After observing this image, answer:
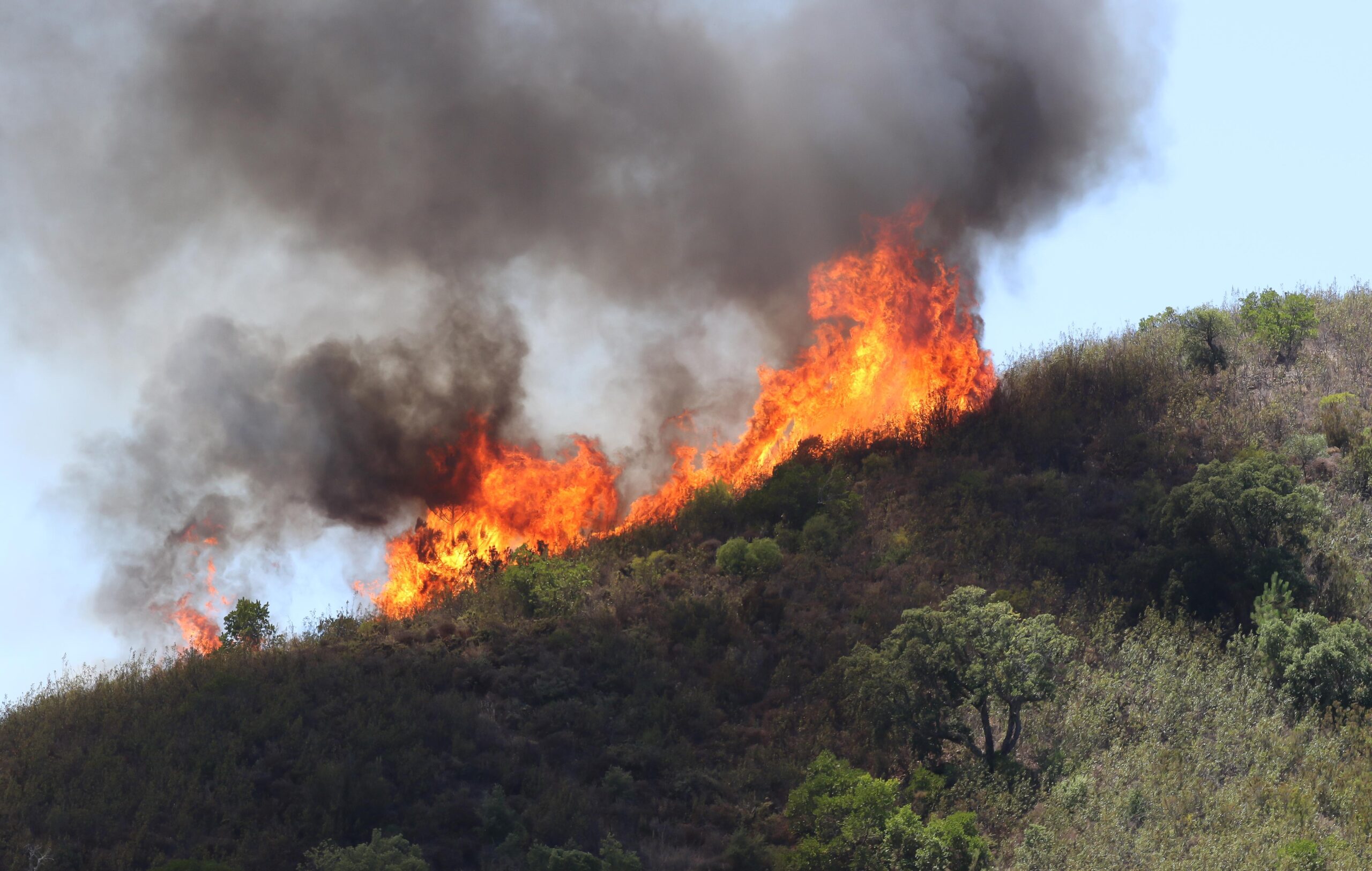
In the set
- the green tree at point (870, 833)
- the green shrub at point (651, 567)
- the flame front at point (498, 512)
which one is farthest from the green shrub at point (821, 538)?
the green tree at point (870, 833)

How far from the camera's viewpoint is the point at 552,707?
18578 millimetres

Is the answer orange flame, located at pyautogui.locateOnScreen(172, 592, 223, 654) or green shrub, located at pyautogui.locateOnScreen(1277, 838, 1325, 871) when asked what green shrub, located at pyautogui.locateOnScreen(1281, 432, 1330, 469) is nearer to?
green shrub, located at pyautogui.locateOnScreen(1277, 838, 1325, 871)

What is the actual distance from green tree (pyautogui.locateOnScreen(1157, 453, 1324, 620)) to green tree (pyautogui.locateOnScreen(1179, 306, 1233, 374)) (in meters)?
7.65

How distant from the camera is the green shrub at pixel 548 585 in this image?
21.5 m

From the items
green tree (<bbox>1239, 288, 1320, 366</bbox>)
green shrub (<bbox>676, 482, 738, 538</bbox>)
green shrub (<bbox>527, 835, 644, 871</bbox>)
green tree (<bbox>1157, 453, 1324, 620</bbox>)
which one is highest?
green tree (<bbox>1239, 288, 1320, 366</bbox>)

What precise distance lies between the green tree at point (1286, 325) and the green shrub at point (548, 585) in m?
20.3

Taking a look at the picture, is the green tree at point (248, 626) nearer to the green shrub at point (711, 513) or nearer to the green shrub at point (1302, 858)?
the green shrub at point (711, 513)

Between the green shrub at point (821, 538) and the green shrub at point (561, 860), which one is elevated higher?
the green shrub at point (821, 538)

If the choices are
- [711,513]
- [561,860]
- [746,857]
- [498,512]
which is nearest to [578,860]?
[561,860]

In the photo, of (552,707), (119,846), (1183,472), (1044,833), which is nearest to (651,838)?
(552,707)

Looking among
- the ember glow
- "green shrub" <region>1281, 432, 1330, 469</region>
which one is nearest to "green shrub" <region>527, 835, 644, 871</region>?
the ember glow

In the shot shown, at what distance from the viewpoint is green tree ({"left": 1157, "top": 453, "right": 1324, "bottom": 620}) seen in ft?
69.3

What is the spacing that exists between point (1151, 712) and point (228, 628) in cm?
1694

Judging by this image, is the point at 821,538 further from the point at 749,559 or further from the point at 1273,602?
the point at 1273,602
